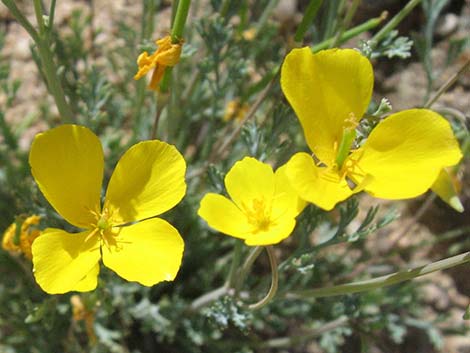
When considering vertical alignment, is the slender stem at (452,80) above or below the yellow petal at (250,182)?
above

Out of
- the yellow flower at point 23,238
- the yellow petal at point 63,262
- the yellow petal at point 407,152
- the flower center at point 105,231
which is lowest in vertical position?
the yellow flower at point 23,238

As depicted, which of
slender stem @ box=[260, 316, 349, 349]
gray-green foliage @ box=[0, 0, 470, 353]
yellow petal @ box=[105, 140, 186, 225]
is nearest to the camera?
yellow petal @ box=[105, 140, 186, 225]

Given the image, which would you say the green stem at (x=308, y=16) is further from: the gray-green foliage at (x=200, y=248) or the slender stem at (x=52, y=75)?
the slender stem at (x=52, y=75)

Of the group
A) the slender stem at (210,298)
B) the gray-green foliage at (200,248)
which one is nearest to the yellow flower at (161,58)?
the gray-green foliage at (200,248)

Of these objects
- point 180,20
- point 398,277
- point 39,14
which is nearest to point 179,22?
point 180,20

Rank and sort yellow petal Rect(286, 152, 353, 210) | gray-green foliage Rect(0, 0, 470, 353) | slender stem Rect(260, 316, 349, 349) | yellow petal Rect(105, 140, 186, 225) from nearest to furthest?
yellow petal Rect(286, 152, 353, 210), yellow petal Rect(105, 140, 186, 225), gray-green foliage Rect(0, 0, 470, 353), slender stem Rect(260, 316, 349, 349)

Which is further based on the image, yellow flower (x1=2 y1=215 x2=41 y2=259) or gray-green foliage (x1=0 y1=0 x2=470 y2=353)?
gray-green foliage (x1=0 y1=0 x2=470 y2=353)

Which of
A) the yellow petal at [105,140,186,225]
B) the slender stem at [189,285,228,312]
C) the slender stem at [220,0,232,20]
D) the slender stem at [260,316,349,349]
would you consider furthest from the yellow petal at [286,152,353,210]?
the slender stem at [260,316,349,349]

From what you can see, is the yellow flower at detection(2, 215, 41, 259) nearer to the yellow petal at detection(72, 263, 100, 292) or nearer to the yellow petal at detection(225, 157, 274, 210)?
the yellow petal at detection(72, 263, 100, 292)

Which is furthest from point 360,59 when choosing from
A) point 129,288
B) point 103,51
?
point 103,51
